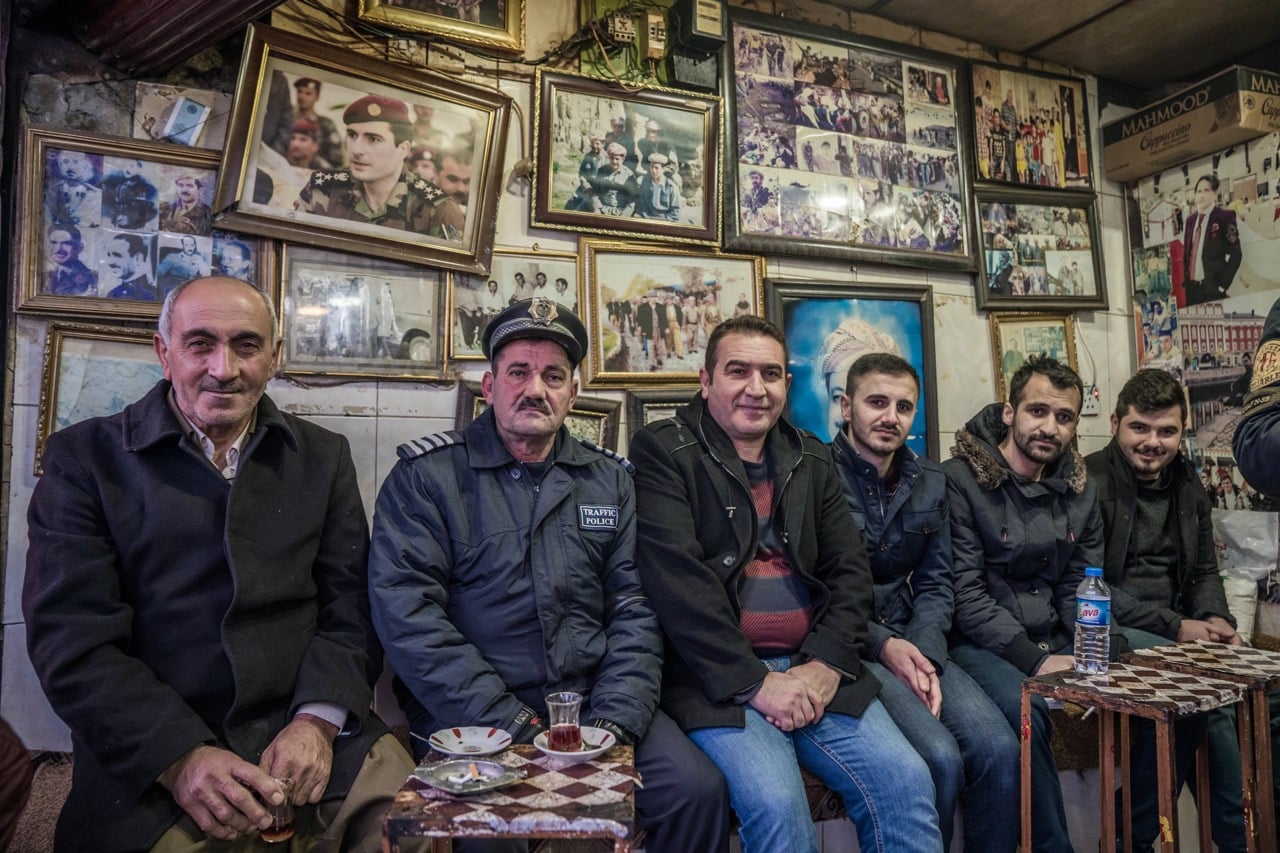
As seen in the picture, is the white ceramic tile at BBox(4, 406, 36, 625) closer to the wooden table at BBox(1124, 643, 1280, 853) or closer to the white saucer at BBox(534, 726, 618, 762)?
the white saucer at BBox(534, 726, 618, 762)

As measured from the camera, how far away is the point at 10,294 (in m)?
2.60

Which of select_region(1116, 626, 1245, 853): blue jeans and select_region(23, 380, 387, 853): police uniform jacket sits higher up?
select_region(23, 380, 387, 853): police uniform jacket

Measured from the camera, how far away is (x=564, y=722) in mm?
1959

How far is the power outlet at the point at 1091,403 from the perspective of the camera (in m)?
4.49

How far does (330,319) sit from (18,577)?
126 centimetres

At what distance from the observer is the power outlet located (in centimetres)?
449

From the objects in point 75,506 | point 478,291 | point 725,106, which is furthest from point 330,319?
point 725,106

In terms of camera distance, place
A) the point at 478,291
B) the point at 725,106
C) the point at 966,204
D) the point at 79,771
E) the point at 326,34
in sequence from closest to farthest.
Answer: the point at 79,771, the point at 326,34, the point at 478,291, the point at 725,106, the point at 966,204

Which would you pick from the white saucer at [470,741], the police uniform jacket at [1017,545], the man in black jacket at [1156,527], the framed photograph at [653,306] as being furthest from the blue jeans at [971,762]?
the framed photograph at [653,306]

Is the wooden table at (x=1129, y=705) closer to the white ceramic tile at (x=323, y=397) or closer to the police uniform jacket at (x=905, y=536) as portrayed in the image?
the police uniform jacket at (x=905, y=536)

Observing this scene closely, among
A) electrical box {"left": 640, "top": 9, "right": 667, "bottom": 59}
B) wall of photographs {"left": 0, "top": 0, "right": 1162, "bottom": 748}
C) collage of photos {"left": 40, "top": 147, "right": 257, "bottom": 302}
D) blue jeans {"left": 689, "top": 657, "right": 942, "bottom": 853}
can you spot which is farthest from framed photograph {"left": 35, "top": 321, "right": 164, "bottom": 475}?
electrical box {"left": 640, "top": 9, "right": 667, "bottom": 59}

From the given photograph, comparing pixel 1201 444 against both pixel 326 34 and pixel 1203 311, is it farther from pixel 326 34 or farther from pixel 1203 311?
pixel 326 34

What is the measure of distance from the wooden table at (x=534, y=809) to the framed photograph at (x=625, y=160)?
223cm

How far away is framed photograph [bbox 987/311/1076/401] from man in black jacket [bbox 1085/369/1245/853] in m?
0.63
